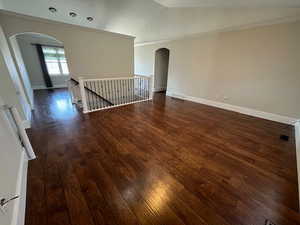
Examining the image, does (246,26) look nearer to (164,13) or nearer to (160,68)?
(164,13)

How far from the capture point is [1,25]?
10.3 feet

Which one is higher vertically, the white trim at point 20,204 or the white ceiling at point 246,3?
the white ceiling at point 246,3

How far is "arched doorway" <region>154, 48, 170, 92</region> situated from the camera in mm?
6572

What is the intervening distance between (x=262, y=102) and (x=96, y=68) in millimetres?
5399

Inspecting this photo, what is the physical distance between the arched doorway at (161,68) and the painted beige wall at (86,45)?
1.55 metres

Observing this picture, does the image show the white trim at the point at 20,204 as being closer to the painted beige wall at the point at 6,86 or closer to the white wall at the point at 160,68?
the painted beige wall at the point at 6,86

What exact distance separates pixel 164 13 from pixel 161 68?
2.67m

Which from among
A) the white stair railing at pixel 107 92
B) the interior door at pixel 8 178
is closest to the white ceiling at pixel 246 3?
the white stair railing at pixel 107 92

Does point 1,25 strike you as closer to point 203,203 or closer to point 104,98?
point 104,98

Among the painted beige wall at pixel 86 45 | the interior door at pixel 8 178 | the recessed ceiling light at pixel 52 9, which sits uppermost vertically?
the recessed ceiling light at pixel 52 9

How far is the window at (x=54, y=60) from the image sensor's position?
272 inches

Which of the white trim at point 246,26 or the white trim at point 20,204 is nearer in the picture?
the white trim at point 20,204

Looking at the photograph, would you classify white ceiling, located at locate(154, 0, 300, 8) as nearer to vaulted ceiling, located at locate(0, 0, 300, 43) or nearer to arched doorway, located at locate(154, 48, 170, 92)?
vaulted ceiling, located at locate(0, 0, 300, 43)

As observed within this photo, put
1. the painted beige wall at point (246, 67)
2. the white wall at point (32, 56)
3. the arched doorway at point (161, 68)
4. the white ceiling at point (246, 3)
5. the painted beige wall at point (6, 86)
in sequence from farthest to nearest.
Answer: the arched doorway at point (161, 68)
the white wall at point (32, 56)
the painted beige wall at point (246, 67)
the white ceiling at point (246, 3)
the painted beige wall at point (6, 86)
